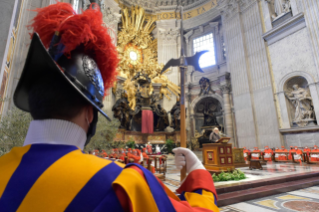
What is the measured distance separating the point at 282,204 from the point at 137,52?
1630 cm

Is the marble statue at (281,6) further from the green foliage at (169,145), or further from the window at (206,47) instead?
the green foliage at (169,145)

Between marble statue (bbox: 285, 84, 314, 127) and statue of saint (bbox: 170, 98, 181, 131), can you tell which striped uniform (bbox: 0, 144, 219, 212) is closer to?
marble statue (bbox: 285, 84, 314, 127)

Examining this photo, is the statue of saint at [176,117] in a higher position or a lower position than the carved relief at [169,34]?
lower

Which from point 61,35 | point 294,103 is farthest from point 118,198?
point 294,103

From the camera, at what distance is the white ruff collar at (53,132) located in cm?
61

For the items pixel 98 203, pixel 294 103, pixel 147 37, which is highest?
pixel 147 37

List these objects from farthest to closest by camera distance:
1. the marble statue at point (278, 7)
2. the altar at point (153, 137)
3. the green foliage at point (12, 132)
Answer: the altar at point (153, 137) < the marble statue at point (278, 7) < the green foliage at point (12, 132)

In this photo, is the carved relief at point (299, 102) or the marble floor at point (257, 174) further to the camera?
the carved relief at point (299, 102)

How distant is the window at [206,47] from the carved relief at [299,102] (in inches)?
269

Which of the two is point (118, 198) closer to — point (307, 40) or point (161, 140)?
point (307, 40)

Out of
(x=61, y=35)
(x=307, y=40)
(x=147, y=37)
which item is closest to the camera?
(x=61, y=35)

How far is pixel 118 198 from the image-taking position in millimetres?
456

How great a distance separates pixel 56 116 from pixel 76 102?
85 mm

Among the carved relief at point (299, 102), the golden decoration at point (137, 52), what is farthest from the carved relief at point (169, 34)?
the carved relief at point (299, 102)
